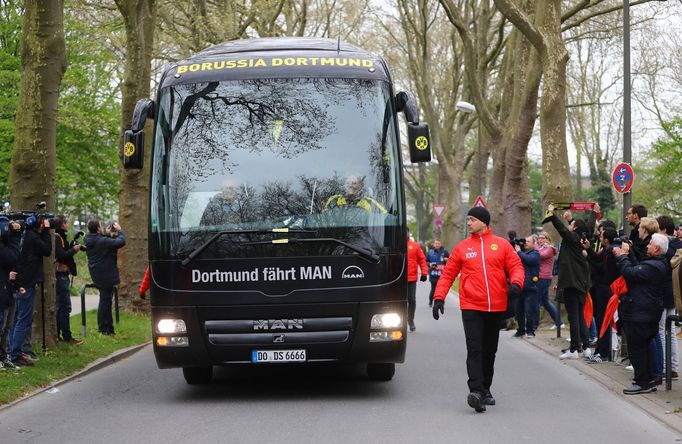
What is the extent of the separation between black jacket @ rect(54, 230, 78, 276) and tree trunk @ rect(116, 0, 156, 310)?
5509 mm

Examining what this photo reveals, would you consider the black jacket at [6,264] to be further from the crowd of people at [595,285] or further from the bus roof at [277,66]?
the crowd of people at [595,285]

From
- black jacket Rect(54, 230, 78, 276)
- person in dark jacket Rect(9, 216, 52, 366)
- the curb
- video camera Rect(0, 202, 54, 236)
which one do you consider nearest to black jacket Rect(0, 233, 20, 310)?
video camera Rect(0, 202, 54, 236)

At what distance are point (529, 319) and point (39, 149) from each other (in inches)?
354

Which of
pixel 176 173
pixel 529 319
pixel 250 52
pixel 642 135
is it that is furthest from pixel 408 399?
pixel 642 135

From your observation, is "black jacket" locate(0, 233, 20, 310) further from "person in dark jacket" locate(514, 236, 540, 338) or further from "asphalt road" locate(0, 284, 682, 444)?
"person in dark jacket" locate(514, 236, 540, 338)

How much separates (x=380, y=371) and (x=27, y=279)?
4.20m

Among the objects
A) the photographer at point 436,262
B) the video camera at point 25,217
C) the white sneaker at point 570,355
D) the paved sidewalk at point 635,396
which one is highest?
the video camera at point 25,217

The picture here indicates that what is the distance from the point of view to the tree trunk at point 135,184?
68.1 ft

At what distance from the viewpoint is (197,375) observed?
1201 centimetres

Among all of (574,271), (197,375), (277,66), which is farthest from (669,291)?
(197,375)

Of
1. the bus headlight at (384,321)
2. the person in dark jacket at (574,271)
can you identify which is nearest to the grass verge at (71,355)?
the bus headlight at (384,321)

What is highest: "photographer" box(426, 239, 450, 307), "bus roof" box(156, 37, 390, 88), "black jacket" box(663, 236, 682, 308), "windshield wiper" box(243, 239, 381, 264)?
"bus roof" box(156, 37, 390, 88)

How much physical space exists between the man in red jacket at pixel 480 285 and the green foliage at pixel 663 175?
3404cm

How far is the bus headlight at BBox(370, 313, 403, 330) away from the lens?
1051 cm
